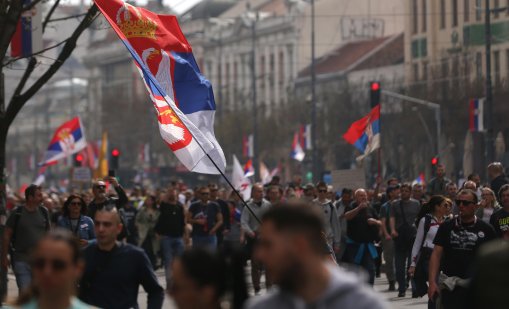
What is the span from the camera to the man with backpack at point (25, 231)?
1384 cm

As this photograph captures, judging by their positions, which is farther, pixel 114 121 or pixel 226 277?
pixel 114 121

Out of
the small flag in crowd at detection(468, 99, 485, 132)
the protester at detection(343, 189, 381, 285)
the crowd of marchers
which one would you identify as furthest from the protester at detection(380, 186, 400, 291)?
the small flag in crowd at detection(468, 99, 485, 132)

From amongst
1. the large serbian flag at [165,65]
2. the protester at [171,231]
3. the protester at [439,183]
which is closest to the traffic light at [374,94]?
the protester at [439,183]

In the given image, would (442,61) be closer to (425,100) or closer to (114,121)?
(425,100)

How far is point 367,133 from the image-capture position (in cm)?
3044

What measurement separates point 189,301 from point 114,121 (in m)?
105

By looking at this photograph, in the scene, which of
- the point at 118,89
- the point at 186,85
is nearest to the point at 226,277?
the point at 186,85

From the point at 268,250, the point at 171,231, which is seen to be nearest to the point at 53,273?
the point at 268,250

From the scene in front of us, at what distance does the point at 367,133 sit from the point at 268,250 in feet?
83.3

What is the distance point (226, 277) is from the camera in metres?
5.84

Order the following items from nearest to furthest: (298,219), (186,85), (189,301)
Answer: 1. (298,219)
2. (189,301)
3. (186,85)

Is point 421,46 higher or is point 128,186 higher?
point 421,46

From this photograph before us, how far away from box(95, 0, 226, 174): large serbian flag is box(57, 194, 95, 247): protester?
3.45 feet

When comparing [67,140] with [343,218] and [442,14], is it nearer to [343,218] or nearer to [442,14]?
[343,218]
